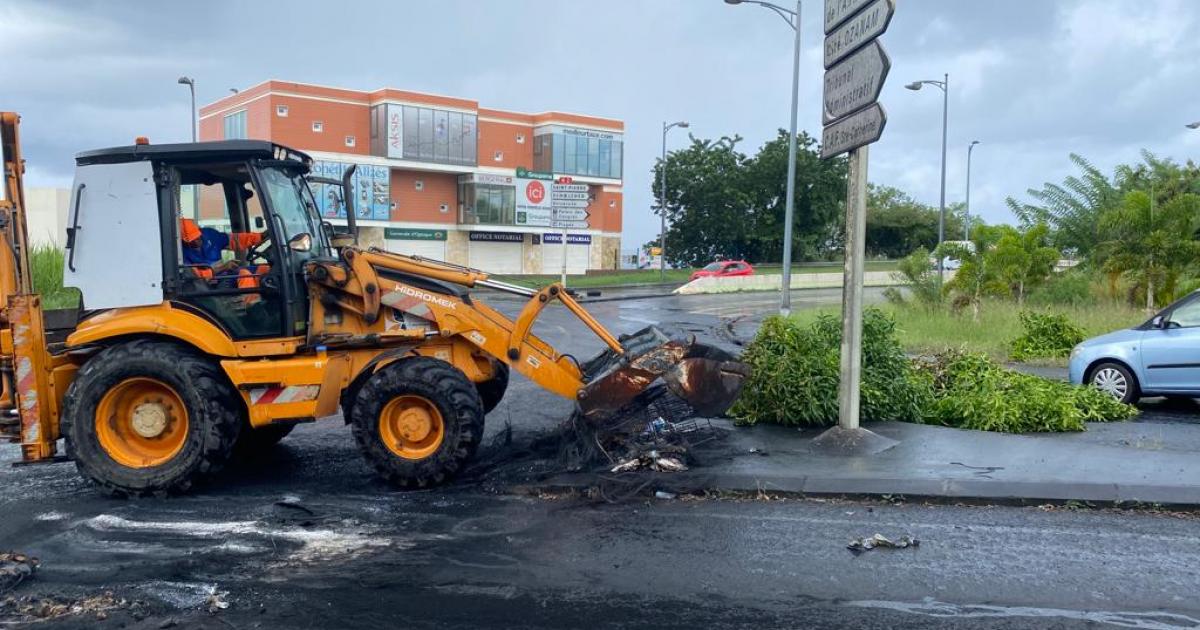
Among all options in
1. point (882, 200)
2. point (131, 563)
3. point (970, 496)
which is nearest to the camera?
point (131, 563)

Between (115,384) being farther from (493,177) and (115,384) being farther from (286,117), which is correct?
(493,177)

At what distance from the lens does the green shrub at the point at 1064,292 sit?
2237cm

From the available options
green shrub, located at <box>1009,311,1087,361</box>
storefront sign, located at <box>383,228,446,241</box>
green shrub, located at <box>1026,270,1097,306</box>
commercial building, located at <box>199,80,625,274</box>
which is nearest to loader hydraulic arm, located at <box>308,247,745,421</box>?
green shrub, located at <box>1009,311,1087,361</box>

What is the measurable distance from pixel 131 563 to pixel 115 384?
6.50ft

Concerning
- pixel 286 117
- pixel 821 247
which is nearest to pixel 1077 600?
pixel 286 117

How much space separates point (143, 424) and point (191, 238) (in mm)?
1550

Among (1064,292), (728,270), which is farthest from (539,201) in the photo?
(728,270)

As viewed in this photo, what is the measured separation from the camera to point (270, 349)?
764 centimetres

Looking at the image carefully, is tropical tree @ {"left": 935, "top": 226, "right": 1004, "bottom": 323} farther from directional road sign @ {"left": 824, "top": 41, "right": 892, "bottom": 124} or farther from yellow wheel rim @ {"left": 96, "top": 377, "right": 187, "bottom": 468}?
yellow wheel rim @ {"left": 96, "top": 377, "right": 187, "bottom": 468}

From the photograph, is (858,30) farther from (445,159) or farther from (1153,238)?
(445,159)

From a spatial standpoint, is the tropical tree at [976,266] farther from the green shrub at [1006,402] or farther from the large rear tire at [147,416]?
the large rear tire at [147,416]

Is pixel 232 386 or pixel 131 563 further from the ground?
pixel 232 386

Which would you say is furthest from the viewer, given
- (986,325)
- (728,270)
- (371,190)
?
(371,190)

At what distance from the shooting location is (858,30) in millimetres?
8641
